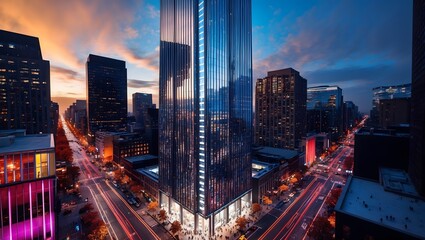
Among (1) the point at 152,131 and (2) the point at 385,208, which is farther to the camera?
(1) the point at 152,131

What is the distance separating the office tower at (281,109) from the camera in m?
124

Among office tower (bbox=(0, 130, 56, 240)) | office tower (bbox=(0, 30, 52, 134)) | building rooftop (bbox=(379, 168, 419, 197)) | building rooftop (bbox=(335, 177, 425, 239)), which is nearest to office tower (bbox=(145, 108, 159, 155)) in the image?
office tower (bbox=(0, 30, 52, 134))

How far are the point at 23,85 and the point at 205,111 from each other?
140 metres

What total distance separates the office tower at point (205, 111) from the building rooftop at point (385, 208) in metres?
31.0

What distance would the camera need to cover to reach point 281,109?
129375 millimetres

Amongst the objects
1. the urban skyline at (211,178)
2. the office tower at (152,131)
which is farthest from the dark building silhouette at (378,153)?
the office tower at (152,131)

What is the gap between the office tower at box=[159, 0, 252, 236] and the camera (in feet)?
170

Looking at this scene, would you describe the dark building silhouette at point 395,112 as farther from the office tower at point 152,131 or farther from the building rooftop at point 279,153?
the office tower at point 152,131

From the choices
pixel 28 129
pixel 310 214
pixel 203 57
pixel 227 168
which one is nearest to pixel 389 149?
pixel 310 214

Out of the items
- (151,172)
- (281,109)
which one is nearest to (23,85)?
(151,172)

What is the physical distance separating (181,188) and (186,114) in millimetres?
24926

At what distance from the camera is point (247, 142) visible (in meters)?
66.8

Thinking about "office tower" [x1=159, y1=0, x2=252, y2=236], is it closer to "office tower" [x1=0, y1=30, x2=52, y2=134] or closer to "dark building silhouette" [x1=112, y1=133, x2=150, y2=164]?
"dark building silhouette" [x1=112, y1=133, x2=150, y2=164]

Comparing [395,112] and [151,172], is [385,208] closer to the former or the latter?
[151,172]
